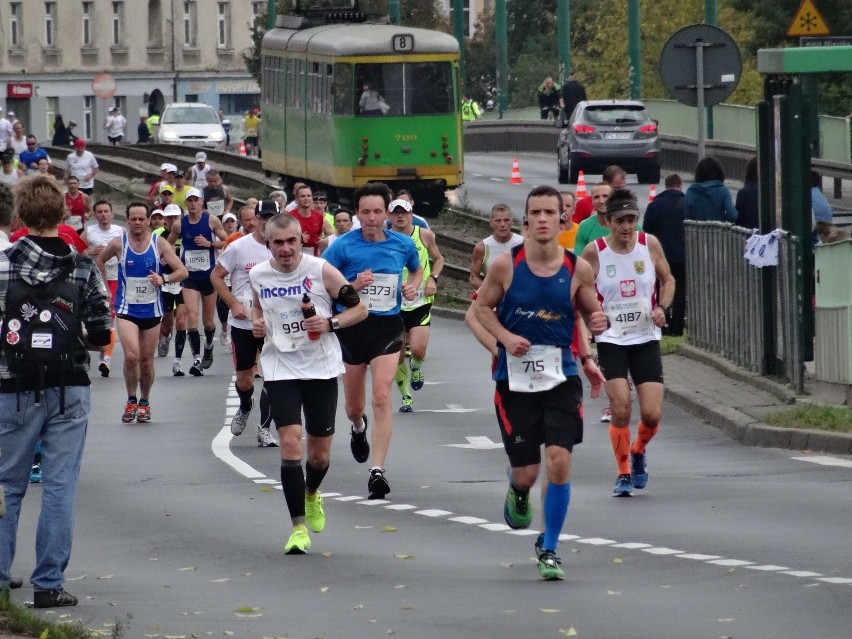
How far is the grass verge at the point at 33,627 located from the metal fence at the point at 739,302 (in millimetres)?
9704

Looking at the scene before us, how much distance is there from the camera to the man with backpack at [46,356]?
9477mm

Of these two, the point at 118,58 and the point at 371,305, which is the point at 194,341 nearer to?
the point at 371,305

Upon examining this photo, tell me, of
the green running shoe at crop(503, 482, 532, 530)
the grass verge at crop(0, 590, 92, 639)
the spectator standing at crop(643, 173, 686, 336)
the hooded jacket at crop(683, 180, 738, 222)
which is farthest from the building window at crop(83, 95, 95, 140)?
the grass verge at crop(0, 590, 92, 639)

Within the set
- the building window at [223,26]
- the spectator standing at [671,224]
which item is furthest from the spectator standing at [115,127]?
the spectator standing at [671,224]

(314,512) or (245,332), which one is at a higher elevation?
(245,332)

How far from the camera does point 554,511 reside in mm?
10047

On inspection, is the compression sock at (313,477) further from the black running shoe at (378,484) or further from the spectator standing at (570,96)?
the spectator standing at (570,96)

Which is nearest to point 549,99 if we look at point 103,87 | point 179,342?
point 103,87

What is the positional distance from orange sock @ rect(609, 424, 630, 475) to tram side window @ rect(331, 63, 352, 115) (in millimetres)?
25034

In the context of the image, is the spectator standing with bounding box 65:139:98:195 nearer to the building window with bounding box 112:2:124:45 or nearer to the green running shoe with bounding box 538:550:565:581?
the green running shoe with bounding box 538:550:565:581

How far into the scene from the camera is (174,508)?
13305mm

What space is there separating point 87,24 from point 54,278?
91.6 meters

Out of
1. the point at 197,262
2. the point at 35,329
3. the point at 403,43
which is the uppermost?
the point at 403,43

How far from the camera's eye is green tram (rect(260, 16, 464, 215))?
3797cm
